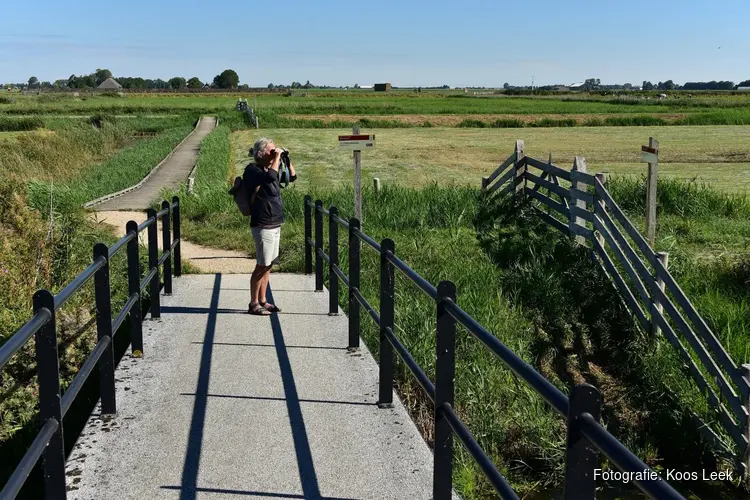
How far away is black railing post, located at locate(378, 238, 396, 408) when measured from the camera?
500 centimetres

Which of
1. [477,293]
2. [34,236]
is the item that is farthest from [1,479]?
[477,293]

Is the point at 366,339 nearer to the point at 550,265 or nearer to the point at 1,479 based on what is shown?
the point at 1,479

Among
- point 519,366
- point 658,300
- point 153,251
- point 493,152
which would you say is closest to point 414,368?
point 519,366

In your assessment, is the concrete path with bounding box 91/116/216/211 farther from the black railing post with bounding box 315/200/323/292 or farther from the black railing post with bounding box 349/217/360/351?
the black railing post with bounding box 349/217/360/351

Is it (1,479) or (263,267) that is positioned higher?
(263,267)

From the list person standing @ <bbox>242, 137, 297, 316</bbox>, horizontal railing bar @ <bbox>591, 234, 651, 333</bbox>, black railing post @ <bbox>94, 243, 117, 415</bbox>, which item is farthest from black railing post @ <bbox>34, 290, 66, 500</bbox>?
horizontal railing bar @ <bbox>591, 234, 651, 333</bbox>

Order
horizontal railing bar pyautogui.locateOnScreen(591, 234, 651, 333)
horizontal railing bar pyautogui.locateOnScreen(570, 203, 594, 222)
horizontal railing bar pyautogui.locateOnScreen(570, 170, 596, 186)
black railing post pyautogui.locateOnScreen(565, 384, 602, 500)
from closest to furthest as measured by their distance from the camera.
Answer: black railing post pyautogui.locateOnScreen(565, 384, 602, 500) → horizontal railing bar pyautogui.locateOnScreen(591, 234, 651, 333) → horizontal railing bar pyautogui.locateOnScreen(570, 203, 594, 222) → horizontal railing bar pyautogui.locateOnScreen(570, 170, 596, 186)

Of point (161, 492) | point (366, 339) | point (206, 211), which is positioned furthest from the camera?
point (206, 211)

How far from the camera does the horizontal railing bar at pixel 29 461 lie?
2.71 meters

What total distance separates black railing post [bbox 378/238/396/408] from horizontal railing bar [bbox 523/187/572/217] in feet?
26.0

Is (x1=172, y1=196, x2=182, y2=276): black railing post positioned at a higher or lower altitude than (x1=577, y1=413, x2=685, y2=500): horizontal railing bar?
lower

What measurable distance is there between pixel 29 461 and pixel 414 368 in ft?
6.35

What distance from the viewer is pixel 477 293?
9.52 m

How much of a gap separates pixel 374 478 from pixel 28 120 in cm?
5492
